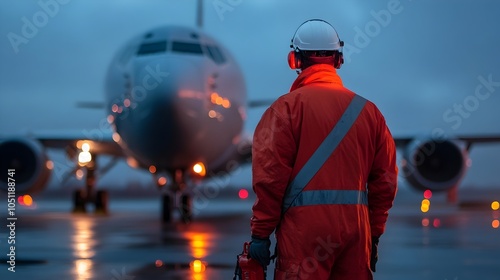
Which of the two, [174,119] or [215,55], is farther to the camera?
[215,55]

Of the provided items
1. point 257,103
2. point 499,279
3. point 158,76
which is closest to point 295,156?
point 499,279

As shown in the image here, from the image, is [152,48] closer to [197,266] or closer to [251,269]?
[197,266]

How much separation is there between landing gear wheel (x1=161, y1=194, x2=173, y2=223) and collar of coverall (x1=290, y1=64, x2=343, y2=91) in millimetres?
10888

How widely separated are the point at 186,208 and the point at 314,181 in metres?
11.4

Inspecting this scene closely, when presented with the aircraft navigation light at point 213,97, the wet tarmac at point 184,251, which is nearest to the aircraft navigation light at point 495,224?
the wet tarmac at point 184,251

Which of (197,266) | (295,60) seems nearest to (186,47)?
(197,266)

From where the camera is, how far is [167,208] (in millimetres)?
14805

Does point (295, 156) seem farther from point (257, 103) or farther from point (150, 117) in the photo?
point (257, 103)

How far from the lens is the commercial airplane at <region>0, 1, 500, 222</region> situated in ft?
45.1

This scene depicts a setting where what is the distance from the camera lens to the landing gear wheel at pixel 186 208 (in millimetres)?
14867

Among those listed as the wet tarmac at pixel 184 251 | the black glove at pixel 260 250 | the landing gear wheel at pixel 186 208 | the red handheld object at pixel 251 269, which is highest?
the black glove at pixel 260 250

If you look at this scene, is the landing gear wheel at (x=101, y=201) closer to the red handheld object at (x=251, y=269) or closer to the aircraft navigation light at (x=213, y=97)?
the aircraft navigation light at (x=213, y=97)

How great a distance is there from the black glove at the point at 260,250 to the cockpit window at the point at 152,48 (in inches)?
423

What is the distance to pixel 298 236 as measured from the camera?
3.75m
